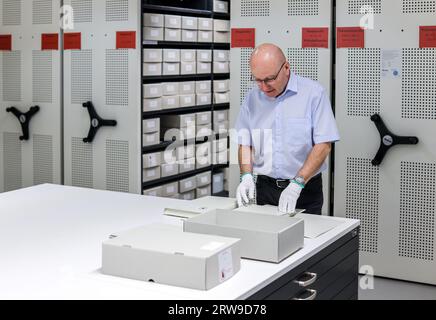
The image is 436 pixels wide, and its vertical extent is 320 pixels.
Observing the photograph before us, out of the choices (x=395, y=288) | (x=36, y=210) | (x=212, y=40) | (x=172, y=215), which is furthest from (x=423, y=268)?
(x=212, y=40)

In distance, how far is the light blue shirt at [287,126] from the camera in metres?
3.82

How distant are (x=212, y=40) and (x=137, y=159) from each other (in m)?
1.83

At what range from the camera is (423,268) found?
4.92m

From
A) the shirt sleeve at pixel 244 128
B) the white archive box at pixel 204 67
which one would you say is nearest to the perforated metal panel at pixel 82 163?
the white archive box at pixel 204 67

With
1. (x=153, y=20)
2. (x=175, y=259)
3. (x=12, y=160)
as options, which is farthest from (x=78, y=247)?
(x=12, y=160)

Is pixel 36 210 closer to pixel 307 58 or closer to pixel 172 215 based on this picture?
pixel 172 215

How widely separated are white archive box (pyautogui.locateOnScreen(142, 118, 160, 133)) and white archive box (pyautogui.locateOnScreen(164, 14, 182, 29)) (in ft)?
3.00

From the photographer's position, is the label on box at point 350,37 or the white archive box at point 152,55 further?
the white archive box at point 152,55

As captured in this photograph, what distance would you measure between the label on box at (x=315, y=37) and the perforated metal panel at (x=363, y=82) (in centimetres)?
21

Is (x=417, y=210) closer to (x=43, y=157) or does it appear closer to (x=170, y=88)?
(x=170, y=88)

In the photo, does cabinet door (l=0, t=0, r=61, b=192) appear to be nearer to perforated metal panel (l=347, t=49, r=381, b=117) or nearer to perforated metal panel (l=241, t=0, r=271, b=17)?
perforated metal panel (l=241, t=0, r=271, b=17)

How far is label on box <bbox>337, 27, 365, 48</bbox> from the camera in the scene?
495 cm

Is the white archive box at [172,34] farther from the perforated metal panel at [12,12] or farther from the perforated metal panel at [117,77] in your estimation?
A: the perforated metal panel at [12,12]
